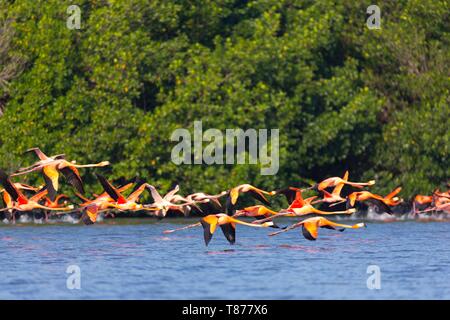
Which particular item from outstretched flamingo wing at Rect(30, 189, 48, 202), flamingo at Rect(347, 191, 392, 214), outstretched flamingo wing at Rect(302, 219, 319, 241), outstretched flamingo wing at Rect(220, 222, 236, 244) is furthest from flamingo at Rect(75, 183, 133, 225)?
flamingo at Rect(347, 191, 392, 214)

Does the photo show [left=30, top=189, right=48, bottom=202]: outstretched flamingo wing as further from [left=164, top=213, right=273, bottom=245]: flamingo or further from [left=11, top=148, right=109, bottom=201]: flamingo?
[left=164, top=213, right=273, bottom=245]: flamingo

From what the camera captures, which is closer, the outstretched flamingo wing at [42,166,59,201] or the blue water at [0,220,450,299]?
the blue water at [0,220,450,299]

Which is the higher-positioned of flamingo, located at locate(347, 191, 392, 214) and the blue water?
flamingo, located at locate(347, 191, 392, 214)

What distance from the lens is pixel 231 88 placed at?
44.8 metres

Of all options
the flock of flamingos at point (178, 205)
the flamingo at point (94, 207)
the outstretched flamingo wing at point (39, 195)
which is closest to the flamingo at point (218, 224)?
the flock of flamingos at point (178, 205)

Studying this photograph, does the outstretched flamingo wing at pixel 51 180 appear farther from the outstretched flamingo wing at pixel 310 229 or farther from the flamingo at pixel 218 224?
the outstretched flamingo wing at pixel 310 229

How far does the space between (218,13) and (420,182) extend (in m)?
8.37

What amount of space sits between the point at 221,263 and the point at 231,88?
12.9 metres

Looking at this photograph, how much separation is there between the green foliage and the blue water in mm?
3339

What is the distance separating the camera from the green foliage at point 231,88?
147 ft

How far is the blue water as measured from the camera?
28594 millimetres

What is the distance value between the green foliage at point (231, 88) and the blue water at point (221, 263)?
11.0 feet
